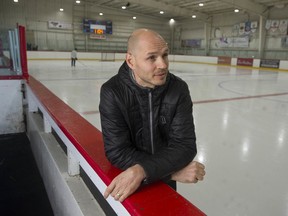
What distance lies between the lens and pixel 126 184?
3.45ft

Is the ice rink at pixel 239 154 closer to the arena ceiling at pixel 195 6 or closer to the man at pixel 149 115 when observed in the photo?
the man at pixel 149 115

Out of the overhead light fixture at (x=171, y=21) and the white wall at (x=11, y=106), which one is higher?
the overhead light fixture at (x=171, y=21)

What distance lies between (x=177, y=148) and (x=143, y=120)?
0.22 metres

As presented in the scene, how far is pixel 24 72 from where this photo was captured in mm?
5012

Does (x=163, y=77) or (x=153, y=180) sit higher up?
(x=163, y=77)

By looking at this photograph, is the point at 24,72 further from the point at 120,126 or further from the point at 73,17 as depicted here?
the point at 73,17

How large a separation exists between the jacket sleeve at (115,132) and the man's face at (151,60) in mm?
179

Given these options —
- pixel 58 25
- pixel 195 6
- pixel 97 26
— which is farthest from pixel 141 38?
pixel 97 26

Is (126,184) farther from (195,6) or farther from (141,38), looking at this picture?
(195,6)

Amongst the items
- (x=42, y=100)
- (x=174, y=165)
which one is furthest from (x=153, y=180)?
(x=42, y=100)

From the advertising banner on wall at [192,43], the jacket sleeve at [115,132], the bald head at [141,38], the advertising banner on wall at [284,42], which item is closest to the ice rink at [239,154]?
the jacket sleeve at [115,132]

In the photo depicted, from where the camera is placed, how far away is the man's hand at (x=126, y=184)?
3.41ft

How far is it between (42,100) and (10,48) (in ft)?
9.57

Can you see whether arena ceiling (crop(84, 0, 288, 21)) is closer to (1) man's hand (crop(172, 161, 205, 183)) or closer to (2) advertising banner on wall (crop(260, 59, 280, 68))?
(2) advertising banner on wall (crop(260, 59, 280, 68))
